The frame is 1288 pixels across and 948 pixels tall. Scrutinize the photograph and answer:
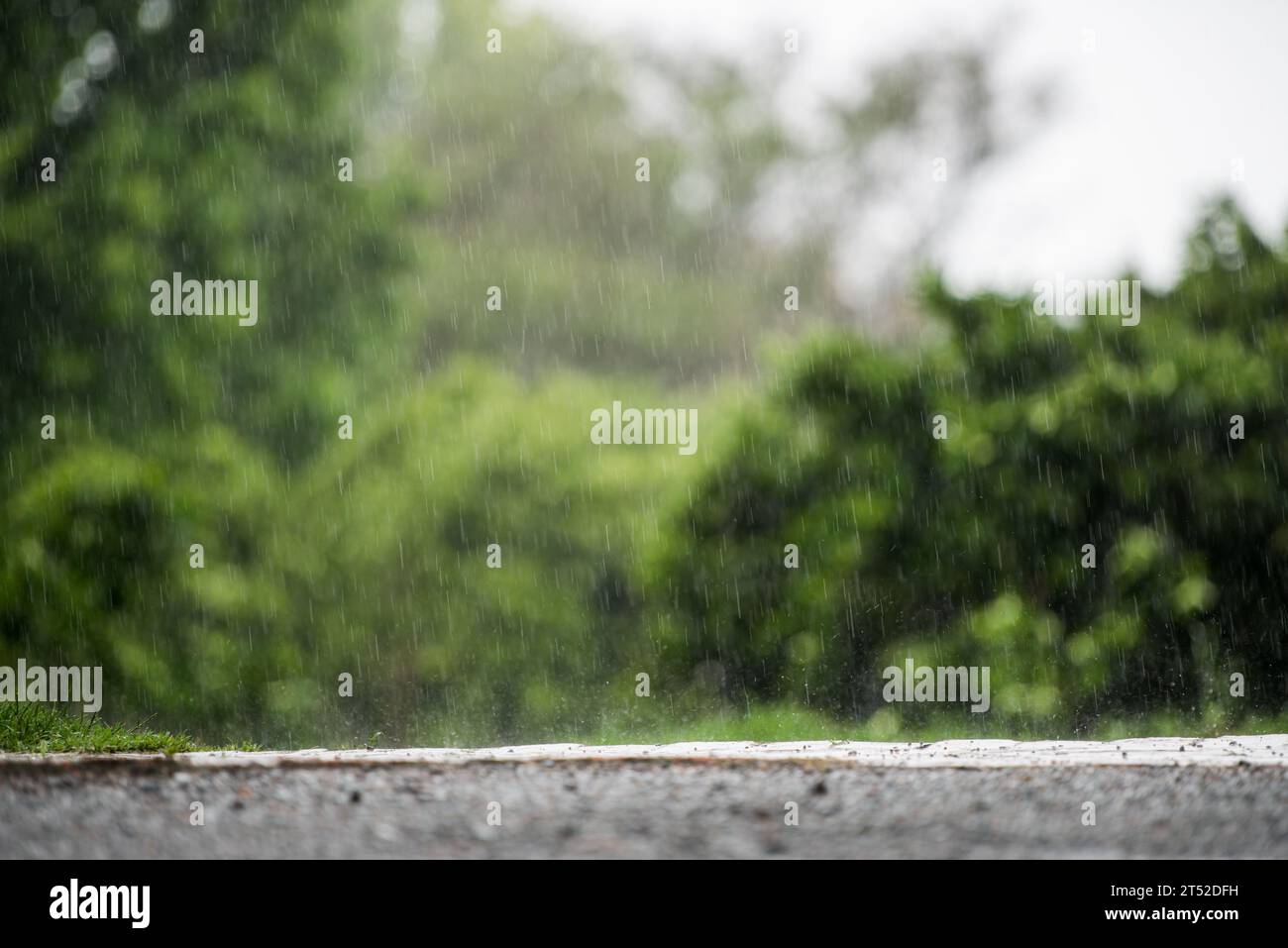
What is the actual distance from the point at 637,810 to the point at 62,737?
3.19m

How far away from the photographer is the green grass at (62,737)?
5.93 meters

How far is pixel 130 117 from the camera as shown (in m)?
10.8

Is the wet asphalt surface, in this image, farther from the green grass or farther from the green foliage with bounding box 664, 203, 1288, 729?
the green foliage with bounding box 664, 203, 1288, 729

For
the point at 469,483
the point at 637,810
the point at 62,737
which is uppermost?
the point at 469,483

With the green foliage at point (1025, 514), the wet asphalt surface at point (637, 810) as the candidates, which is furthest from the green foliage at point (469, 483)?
the wet asphalt surface at point (637, 810)

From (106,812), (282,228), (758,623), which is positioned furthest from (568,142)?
(106,812)

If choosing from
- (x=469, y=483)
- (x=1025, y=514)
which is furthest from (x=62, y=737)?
(x=1025, y=514)

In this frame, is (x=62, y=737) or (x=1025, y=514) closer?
(x=62, y=737)

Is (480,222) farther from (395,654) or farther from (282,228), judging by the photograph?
(395,654)

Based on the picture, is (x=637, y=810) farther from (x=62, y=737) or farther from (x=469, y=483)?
(x=469, y=483)

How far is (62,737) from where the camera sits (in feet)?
20.3

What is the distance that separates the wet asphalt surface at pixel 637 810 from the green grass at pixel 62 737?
0.92 meters

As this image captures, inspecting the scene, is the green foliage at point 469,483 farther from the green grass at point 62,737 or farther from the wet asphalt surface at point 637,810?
the wet asphalt surface at point 637,810

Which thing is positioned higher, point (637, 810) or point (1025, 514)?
point (1025, 514)
